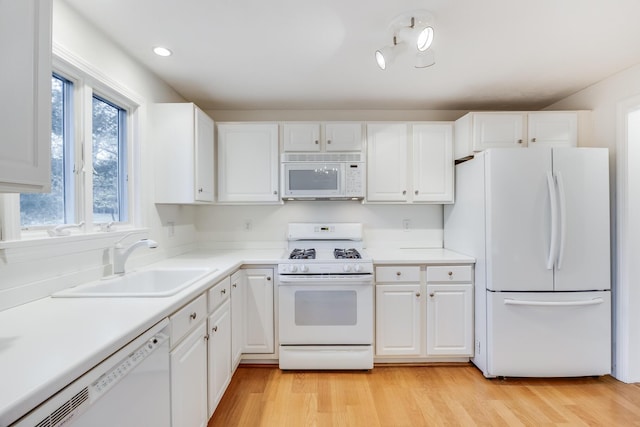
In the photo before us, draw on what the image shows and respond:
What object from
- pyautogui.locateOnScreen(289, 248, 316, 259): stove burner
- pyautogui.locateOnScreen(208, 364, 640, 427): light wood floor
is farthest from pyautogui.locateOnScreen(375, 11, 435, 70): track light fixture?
pyautogui.locateOnScreen(208, 364, 640, 427): light wood floor

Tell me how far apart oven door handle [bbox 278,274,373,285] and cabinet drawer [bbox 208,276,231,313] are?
0.45 meters

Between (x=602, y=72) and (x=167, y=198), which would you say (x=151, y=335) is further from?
(x=602, y=72)

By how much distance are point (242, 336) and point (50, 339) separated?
5.25 ft

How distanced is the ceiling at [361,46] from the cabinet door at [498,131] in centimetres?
26

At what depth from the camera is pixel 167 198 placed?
Answer: 7.48 feet

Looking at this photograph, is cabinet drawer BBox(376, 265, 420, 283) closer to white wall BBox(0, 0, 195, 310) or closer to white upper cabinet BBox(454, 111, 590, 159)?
white upper cabinet BBox(454, 111, 590, 159)

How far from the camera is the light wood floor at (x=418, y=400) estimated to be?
6.04 ft

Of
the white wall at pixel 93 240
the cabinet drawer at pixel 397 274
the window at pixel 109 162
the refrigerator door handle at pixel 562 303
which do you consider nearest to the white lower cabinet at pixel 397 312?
the cabinet drawer at pixel 397 274

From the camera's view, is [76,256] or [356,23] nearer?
[76,256]

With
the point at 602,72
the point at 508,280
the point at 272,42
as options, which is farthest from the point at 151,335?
the point at 602,72

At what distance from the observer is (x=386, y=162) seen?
2785 mm

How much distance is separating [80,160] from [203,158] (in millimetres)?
936

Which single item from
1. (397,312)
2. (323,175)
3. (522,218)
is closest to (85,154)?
(323,175)

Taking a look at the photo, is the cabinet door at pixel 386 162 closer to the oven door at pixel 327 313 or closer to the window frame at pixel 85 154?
the oven door at pixel 327 313
